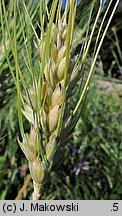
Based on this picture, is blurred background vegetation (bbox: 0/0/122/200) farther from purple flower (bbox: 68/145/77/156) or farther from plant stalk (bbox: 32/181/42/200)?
plant stalk (bbox: 32/181/42/200)

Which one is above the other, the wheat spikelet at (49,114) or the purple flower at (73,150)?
the wheat spikelet at (49,114)

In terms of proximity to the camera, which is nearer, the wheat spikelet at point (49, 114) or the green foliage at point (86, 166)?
the wheat spikelet at point (49, 114)

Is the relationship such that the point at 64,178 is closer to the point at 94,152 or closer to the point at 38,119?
the point at 94,152

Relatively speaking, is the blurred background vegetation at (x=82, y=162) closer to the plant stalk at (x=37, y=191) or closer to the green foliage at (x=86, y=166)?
the green foliage at (x=86, y=166)

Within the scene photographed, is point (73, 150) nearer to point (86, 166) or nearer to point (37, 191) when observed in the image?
point (86, 166)

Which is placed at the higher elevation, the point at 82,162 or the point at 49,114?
the point at 49,114

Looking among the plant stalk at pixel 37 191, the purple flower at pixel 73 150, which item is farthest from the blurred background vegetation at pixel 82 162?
the plant stalk at pixel 37 191

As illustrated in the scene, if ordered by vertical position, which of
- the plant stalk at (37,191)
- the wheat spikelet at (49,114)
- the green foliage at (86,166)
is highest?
the wheat spikelet at (49,114)

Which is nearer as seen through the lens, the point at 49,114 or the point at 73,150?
the point at 49,114

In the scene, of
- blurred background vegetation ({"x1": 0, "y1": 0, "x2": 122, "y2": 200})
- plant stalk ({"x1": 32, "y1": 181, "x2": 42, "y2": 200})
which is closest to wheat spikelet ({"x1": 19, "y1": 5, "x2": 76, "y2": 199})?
plant stalk ({"x1": 32, "y1": 181, "x2": 42, "y2": 200})

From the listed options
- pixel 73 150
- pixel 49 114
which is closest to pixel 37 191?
pixel 49 114

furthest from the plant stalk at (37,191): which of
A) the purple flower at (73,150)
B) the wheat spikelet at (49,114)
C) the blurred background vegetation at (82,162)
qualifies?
the purple flower at (73,150)
